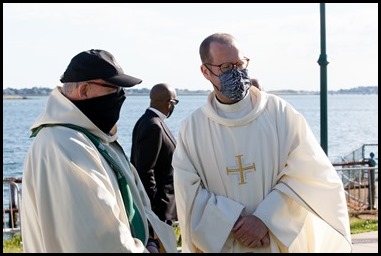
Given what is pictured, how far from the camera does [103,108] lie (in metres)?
3.92

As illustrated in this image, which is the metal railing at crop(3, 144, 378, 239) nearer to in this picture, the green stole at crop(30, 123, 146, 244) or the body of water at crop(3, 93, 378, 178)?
the body of water at crop(3, 93, 378, 178)

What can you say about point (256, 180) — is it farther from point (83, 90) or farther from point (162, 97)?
point (162, 97)

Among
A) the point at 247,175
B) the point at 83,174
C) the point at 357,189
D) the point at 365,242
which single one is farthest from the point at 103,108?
the point at 357,189

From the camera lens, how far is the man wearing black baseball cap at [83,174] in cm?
361

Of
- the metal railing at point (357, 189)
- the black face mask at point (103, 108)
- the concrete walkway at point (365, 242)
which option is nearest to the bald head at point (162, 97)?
the concrete walkway at point (365, 242)

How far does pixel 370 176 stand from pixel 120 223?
10344 millimetres

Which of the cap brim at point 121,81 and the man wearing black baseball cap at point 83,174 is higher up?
the cap brim at point 121,81

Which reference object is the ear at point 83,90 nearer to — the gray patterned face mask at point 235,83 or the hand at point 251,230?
the gray patterned face mask at point 235,83

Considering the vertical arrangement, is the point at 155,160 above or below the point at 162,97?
below

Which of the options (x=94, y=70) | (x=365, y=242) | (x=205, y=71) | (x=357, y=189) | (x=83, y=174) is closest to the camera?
(x=83, y=174)

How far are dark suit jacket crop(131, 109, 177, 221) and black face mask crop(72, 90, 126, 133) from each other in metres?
2.74

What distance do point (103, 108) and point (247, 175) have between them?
1268 millimetres

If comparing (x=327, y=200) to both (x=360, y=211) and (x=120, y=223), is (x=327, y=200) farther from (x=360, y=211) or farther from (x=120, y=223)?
(x=360, y=211)

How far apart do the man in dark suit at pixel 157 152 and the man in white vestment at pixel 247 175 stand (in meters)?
1.76
